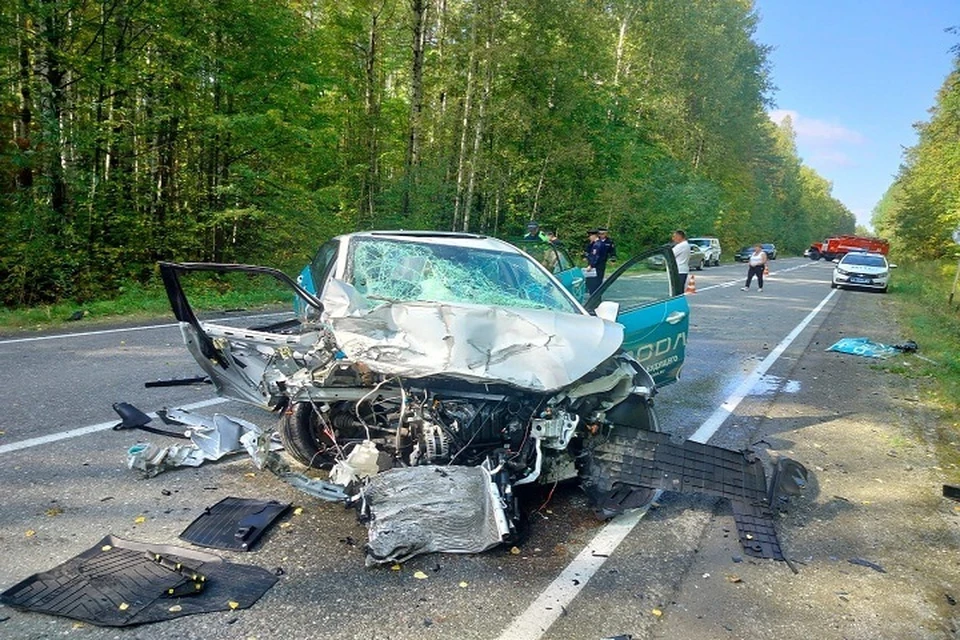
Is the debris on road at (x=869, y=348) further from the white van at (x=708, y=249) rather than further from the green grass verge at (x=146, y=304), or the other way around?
the white van at (x=708, y=249)

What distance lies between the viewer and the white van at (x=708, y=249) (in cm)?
3462

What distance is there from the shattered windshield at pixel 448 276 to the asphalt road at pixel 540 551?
58.6 inches

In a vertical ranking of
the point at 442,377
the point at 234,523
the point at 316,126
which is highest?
the point at 316,126

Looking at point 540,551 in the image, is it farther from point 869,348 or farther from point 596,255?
point 596,255

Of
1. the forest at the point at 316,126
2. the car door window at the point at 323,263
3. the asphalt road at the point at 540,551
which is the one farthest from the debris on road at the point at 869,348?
the forest at the point at 316,126

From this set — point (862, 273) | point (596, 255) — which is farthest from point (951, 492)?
point (862, 273)

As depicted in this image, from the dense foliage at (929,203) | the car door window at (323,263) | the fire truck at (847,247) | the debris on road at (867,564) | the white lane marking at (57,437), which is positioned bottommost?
the white lane marking at (57,437)

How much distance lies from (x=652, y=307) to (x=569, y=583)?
3091 millimetres

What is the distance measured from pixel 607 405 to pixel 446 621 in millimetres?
1731

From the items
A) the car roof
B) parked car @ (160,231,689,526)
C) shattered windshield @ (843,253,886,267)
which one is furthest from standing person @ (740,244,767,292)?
parked car @ (160,231,689,526)

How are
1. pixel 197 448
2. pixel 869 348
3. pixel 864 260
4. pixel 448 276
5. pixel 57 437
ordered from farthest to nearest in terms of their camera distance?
pixel 864 260
pixel 869 348
pixel 448 276
pixel 57 437
pixel 197 448

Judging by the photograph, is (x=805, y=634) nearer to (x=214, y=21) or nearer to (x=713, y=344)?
(x=713, y=344)

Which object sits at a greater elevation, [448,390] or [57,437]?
[448,390]

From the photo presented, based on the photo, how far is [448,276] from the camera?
4.73m
